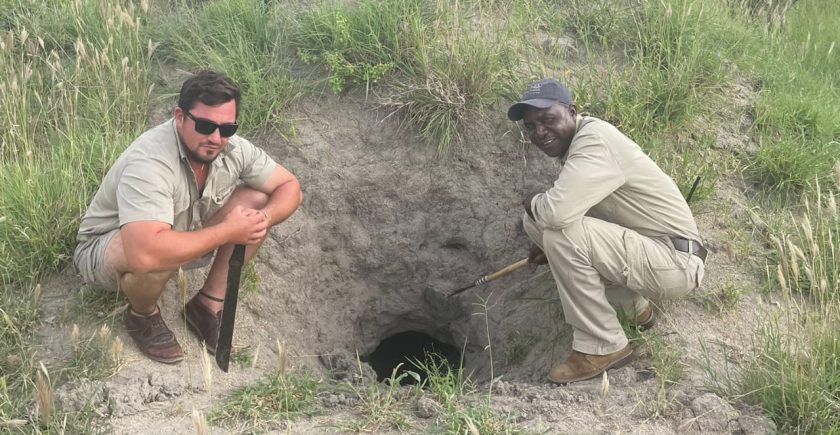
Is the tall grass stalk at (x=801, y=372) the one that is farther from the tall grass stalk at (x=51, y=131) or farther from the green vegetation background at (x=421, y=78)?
the tall grass stalk at (x=51, y=131)

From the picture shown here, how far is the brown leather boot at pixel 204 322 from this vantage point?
173 inches

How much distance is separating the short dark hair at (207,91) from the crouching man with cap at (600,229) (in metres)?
1.46

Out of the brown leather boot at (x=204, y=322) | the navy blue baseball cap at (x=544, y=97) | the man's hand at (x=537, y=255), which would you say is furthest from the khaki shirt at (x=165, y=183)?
the man's hand at (x=537, y=255)

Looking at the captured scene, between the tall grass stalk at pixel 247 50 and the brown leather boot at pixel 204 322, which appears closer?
the brown leather boot at pixel 204 322

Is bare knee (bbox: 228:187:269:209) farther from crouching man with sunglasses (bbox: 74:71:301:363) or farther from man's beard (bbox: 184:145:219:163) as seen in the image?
man's beard (bbox: 184:145:219:163)

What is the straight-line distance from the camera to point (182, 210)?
13.6ft

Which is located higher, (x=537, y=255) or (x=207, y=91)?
(x=207, y=91)

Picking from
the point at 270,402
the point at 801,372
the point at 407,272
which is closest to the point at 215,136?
the point at 270,402

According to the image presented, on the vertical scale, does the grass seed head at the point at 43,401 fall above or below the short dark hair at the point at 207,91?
below

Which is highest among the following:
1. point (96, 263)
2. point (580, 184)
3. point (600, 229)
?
point (580, 184)

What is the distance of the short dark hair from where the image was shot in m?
3.93

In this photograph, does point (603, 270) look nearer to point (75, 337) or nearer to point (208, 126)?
point (208, 126)

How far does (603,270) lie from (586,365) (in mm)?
486

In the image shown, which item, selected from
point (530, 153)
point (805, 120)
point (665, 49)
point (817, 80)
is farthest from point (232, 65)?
point (817, 80)
